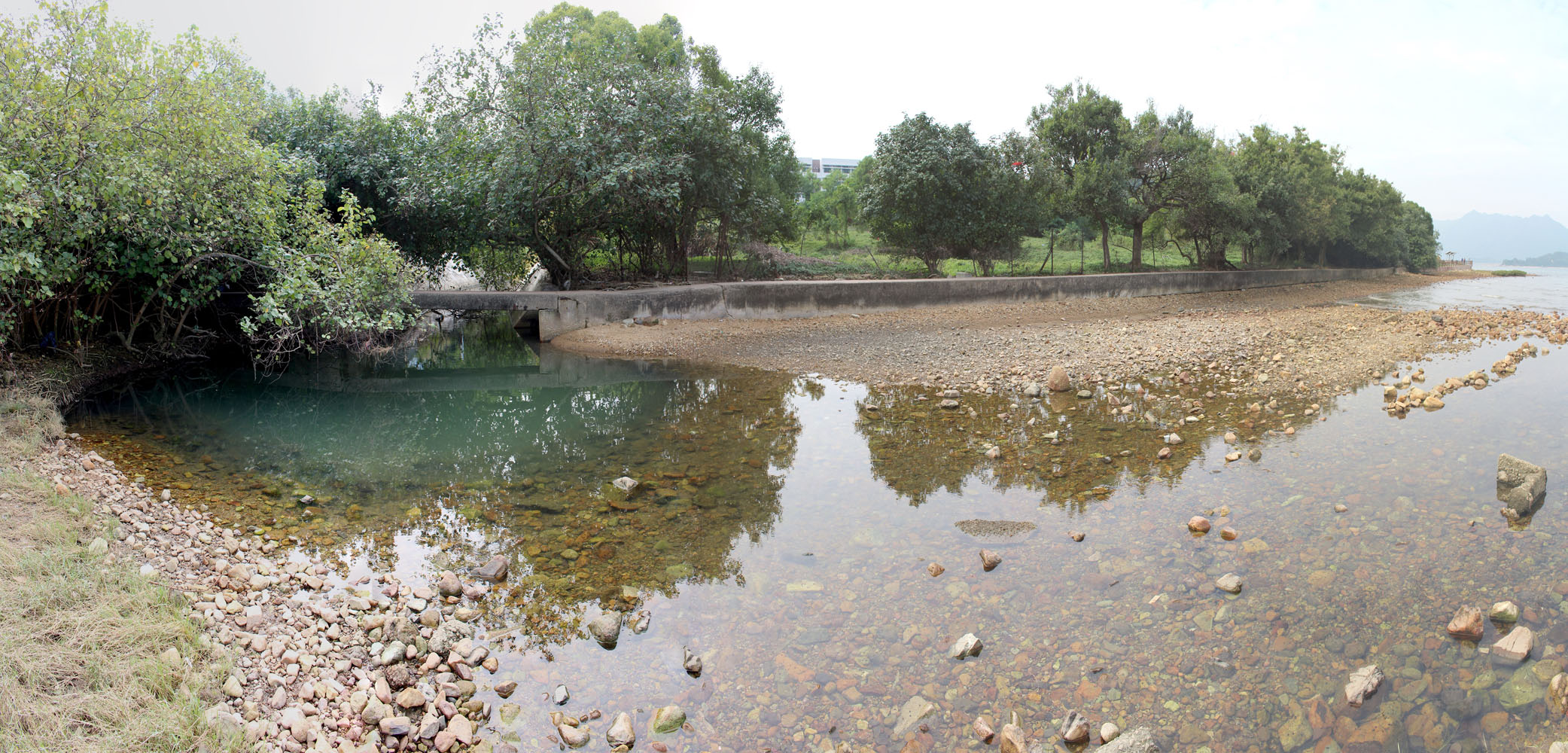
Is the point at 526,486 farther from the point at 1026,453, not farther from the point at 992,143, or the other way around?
the point at 992,143

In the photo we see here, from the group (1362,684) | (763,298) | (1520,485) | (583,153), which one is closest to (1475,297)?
(763,298)

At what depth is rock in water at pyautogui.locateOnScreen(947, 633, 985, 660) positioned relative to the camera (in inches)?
154

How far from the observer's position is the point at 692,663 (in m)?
3.86

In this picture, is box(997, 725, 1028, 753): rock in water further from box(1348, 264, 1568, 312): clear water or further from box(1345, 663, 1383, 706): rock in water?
box(1348, 264, 1568, 312): clear water

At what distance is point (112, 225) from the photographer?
9008 millimetres

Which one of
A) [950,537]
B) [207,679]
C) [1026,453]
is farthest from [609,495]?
[1026,453]

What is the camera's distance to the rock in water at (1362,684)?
345cm

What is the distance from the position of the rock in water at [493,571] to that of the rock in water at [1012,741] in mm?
3218

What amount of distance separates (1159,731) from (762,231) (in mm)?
21354

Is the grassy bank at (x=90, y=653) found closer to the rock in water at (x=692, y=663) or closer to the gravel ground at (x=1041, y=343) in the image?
the rock in water at (x=692, y=663)

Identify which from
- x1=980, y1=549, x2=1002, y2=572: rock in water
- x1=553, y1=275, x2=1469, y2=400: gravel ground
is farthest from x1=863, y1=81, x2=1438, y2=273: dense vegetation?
x1=980, y1=549, x2=1002, y2=572: rock in water

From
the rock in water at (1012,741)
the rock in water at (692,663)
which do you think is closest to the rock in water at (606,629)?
the rock in water at (692,663)

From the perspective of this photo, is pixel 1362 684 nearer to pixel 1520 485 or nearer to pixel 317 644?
pixel 1520 485

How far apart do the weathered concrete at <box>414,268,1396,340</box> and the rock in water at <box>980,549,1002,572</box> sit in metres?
13.4
